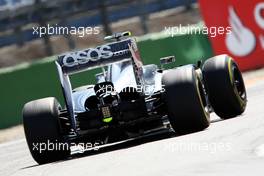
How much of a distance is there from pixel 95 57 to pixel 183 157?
3.87m

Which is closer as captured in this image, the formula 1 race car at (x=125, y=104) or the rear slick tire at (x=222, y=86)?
the formula 1 race car at (x=125, y=104)

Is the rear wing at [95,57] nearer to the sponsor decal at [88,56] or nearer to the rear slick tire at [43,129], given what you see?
the sponsor decal at [88,56]

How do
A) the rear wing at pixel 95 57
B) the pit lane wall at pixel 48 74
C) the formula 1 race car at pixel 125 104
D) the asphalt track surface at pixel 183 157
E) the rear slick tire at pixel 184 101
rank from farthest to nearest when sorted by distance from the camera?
1. the pit lane wall at pixel 48 74
2. the rear wing at pixel 95 57
3. the formula 1 race car at pixel 125 104
4. the rear slick tire at pixel 184 101
5. the asphalt track surface at pixel 183 157

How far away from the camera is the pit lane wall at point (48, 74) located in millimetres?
23844

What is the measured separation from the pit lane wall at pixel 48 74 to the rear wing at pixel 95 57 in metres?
10.7

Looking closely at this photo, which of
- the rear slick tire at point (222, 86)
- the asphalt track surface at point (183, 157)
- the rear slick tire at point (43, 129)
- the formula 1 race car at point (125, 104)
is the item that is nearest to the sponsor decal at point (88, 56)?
the formula 1 race car at point (125, 104)

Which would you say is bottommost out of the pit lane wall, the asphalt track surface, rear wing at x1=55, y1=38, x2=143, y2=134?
the pit lane wall

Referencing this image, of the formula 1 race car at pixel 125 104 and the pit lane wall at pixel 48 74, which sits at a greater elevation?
the formula 1 race car at pixel 125 104

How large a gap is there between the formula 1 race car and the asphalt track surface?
0.25 meters

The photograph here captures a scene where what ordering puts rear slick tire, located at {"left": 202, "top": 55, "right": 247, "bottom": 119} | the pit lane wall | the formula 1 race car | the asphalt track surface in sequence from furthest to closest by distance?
1. the pit lane wall
2. rear slick tire, located at {"left": 202, "top": 55, "right": 247, "bottom": 119}
3. the formula 1 race car
4. the asphalt track surface

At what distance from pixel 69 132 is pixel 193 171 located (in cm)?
489

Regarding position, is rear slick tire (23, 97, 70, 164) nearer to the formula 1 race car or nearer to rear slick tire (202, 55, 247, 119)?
the formula 1 race car

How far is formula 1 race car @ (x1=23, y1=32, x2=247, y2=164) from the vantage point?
12242mm

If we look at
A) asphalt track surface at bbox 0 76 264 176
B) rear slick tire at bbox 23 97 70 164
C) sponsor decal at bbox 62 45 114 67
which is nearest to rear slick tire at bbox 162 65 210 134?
asphalt track surface at bbox 0 76 264 176
